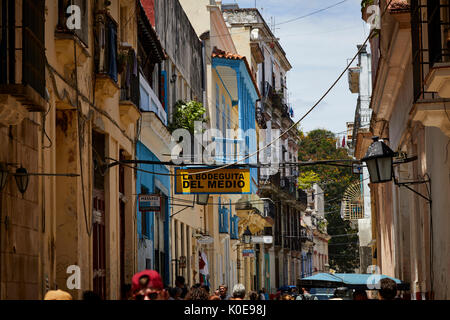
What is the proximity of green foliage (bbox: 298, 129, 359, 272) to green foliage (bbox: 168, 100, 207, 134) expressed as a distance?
41.2m

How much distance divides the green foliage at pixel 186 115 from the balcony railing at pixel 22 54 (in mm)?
13341

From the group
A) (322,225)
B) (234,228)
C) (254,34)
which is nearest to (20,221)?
(234,228)

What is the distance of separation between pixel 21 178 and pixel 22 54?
4.54 feet

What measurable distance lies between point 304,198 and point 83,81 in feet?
156

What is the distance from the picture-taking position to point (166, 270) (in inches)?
887

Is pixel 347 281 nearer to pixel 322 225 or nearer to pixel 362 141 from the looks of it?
pixel 362 141

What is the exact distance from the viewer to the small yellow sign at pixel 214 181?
18109 mm

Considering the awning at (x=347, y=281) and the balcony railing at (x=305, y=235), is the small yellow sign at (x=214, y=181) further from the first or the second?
the balcony railing at (x=305, y=235)

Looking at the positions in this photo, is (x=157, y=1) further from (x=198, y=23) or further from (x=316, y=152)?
(x=316, y=152)

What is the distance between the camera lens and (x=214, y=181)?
18516 millimetres

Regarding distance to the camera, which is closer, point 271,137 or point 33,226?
point 33,226

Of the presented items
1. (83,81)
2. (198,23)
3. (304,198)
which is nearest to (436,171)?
(83,81)
